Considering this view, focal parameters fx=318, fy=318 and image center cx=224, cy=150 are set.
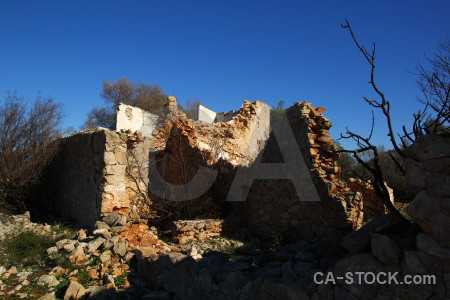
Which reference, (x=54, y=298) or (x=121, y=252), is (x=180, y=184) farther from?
(x=54, y=298)

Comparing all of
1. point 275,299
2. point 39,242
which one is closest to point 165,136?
point 39,242

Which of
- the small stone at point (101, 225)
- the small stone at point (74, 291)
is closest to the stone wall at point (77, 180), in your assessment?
the small stone at point (101, 225)

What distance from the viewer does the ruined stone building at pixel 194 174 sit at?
18.5ft

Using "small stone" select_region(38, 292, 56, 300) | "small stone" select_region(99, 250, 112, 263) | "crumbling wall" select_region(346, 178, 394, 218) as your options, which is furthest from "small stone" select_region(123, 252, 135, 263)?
"crumbling wall" select_region(346, 178, 394, 218)

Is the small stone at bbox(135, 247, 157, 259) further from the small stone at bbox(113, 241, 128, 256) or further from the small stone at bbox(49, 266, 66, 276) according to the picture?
the small stone at bbox(49, 266, 66, 276)

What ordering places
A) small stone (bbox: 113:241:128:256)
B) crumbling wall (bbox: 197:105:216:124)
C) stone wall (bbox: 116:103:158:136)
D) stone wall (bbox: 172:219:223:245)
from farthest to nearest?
1. crumbling wall (bbox: 197:105:216:124)
2. stone wall (bbox: 116:103:158:136)
3. stone wall (bbox: 172:219:223:245)
4. small stone (bbox: 113:241:128:256)

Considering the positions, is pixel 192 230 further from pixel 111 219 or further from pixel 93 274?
pixel 93 274

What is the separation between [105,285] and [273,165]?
3910 millimetres
